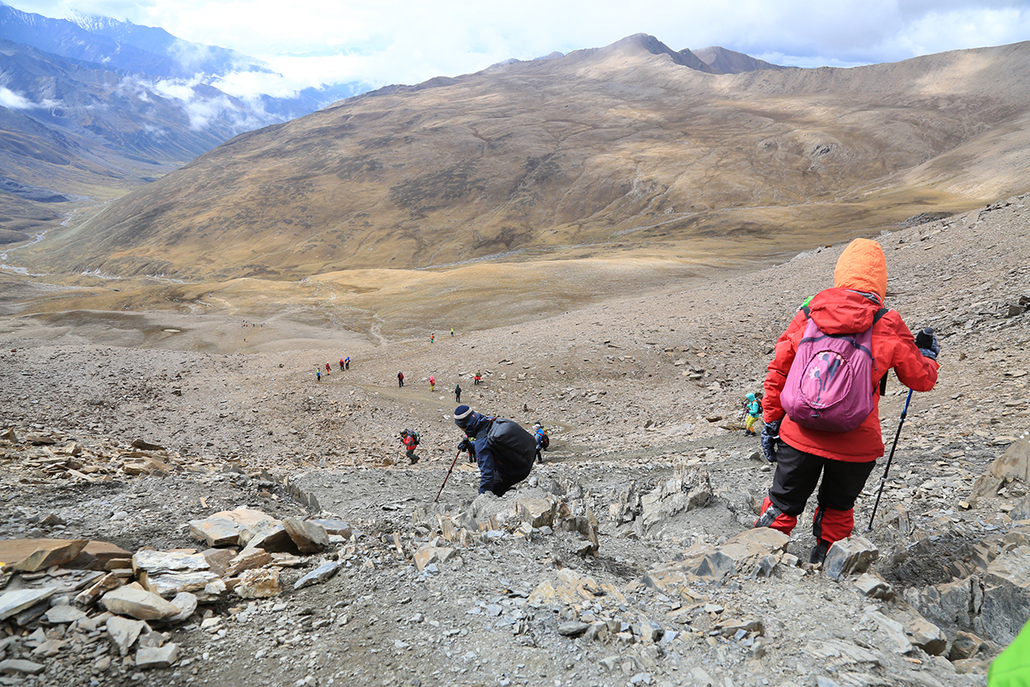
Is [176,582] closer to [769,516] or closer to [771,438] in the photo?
[771,438]

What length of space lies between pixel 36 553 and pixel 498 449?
19.8ft

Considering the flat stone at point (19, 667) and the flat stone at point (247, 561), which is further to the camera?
the flat stone at point (247, 561)

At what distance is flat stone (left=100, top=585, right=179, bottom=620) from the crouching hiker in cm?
523

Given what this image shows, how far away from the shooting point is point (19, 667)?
386 centimetres

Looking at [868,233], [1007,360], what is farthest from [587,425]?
[868,233]

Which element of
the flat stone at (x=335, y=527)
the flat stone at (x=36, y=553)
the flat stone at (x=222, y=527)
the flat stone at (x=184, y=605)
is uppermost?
the flat stone at (x=36, y=553)

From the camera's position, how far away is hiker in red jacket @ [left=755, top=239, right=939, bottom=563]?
16.0 ft

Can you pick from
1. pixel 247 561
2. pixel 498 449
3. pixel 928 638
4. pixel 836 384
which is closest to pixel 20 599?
pixel 247 561

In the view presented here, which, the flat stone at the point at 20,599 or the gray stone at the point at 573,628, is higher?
the flat stone at the point at 20,599

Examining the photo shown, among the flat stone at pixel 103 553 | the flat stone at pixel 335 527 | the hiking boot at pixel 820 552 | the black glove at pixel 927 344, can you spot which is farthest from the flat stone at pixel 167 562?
the black glove at pixel 927 344

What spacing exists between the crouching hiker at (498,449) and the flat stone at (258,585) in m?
4.41

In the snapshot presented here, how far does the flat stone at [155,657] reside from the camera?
4.12 metres

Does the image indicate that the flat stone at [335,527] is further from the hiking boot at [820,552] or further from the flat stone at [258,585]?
the hiking boot at [820,552]

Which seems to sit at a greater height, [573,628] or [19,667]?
[19,667]
